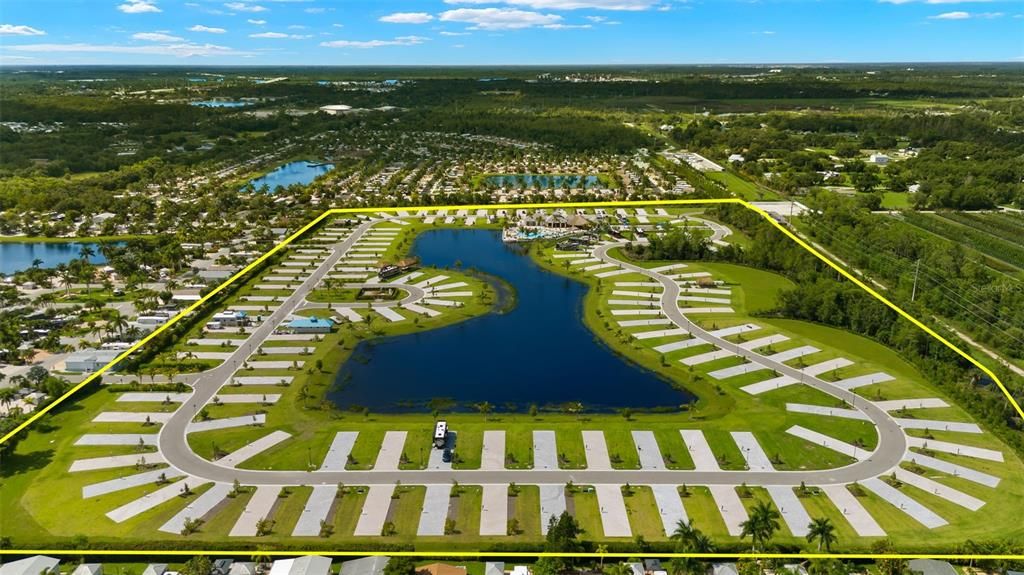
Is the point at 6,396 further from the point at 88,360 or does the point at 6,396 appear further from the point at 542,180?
the point at 542,180

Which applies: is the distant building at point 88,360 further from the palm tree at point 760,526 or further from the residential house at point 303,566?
the palm tree at point 760,526

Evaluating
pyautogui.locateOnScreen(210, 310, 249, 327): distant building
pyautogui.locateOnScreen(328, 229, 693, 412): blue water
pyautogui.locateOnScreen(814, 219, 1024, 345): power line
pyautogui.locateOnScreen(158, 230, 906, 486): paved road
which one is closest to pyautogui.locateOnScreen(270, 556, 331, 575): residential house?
pyautogui.locateOnScreen(158, 230, 906, 486): paved road

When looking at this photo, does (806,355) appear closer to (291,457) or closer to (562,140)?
(291,457)

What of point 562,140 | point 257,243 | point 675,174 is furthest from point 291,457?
point 562,140

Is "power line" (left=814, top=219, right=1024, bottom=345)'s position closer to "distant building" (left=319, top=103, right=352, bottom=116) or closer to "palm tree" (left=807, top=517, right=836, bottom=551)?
"palm tree" (left=807, top=517, right=836, bottom=551)

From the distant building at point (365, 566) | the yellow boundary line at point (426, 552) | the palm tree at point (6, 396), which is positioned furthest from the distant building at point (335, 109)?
the distant building at point (365, 566)
